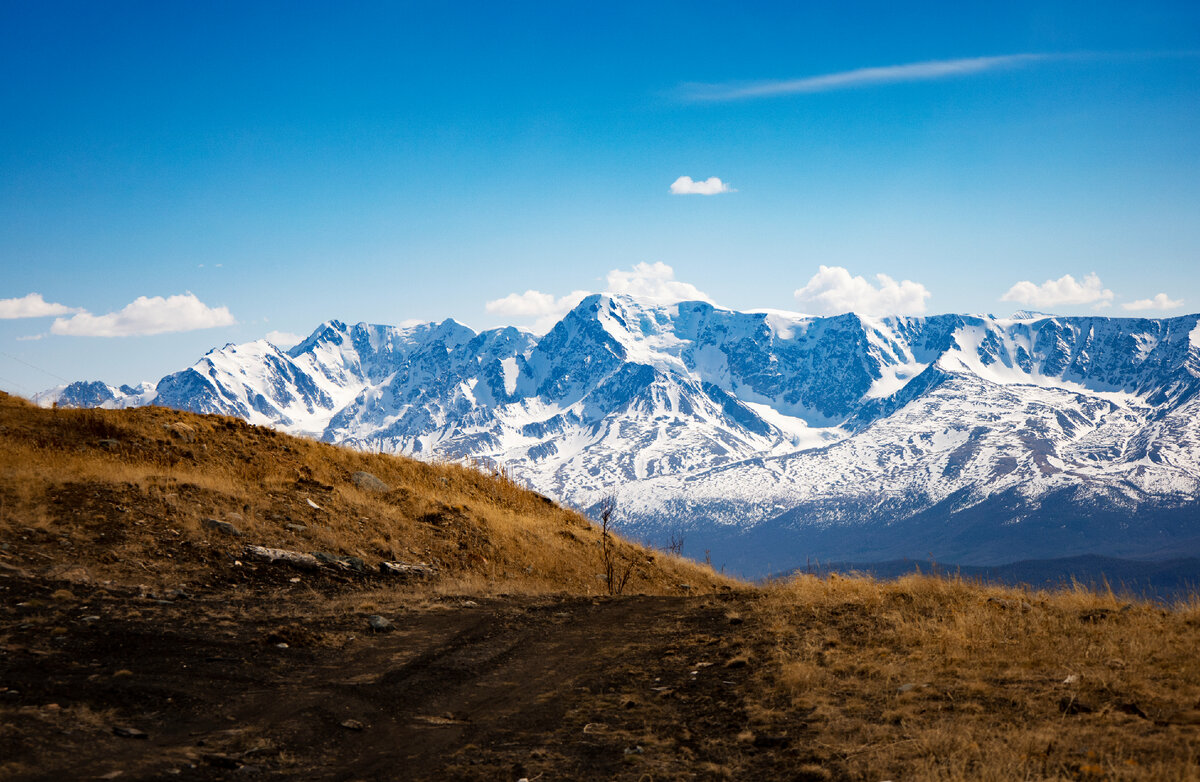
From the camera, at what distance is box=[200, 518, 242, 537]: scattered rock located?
56.0 feet

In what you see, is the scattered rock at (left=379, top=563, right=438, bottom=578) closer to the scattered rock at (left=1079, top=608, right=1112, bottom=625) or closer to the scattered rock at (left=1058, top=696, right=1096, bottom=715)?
the scattered rock at (left=1079, top=608, right=1112, bottom=625)

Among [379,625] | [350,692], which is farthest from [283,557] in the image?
[350,692]

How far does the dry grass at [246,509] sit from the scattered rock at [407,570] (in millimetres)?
520

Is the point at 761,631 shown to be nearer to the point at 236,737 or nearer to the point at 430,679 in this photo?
the point at 430,679

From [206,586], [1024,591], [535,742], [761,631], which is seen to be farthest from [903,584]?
[206,586]

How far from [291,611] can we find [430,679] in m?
4.14

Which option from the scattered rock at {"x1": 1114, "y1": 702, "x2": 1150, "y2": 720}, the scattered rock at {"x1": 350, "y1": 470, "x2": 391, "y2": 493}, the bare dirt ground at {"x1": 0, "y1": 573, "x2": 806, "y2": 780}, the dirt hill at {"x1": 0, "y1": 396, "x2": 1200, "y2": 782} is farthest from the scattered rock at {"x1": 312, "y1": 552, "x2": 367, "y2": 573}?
the scattered rock at {"x1": 1114, "y1": 702, "x2": 1150, "y2": 720}

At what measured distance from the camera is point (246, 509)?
1844 centimetres

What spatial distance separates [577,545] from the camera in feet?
81.6

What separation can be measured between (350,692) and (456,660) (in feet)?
6.97

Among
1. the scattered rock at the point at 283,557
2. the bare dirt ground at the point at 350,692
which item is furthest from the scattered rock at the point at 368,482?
the bare dirt ground at the point at 350,692

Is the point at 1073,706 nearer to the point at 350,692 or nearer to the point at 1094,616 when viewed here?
the point at 1094,616

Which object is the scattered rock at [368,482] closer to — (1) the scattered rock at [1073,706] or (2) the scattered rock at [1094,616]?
(2) the scattered rock at [1094,616]

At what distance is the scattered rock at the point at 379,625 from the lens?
45.1 feet
